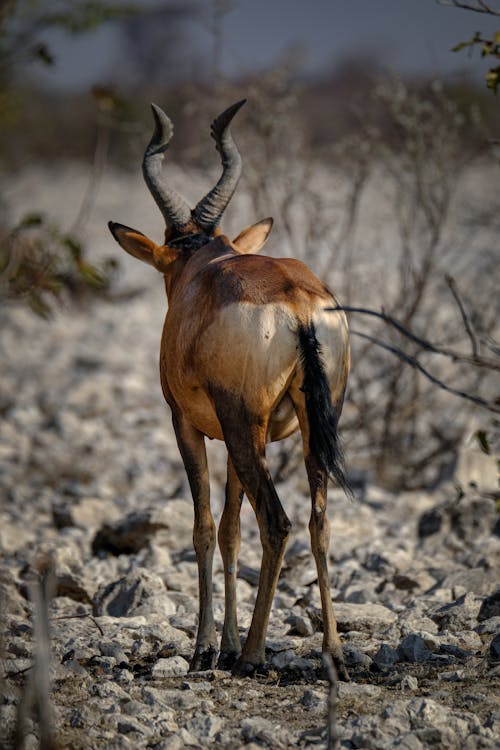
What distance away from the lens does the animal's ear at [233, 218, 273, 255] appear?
302 inches

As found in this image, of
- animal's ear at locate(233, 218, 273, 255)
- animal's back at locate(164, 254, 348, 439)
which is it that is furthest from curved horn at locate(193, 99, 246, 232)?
animal's back at locate(164, 254, 348, 439)

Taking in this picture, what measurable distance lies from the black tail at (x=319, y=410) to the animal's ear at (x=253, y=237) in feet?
7.39

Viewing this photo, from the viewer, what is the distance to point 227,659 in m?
5.78

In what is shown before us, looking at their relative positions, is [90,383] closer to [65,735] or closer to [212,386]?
[212,386]

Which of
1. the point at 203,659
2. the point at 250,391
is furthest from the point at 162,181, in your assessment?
the point at 203,659

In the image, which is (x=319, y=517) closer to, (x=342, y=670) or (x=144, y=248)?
(x=342, y=670)

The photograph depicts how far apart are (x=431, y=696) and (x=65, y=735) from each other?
5.76 ft

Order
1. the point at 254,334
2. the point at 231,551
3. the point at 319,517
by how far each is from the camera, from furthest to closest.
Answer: the point at 231,551 → the point at 319,517 → the point at 254,334

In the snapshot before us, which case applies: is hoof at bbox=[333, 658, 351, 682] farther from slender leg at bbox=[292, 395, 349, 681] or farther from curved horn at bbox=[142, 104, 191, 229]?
curved horn at bbox=[142, 104, 191, 229]

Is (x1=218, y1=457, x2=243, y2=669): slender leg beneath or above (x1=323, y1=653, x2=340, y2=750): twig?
above

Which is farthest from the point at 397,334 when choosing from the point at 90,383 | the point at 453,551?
the point at 90,383

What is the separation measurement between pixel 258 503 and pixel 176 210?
8.69ft

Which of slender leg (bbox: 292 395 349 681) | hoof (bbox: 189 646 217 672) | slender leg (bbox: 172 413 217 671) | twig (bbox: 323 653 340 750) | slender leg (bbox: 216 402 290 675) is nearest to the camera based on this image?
twig (bbox: 323 653 340 750)

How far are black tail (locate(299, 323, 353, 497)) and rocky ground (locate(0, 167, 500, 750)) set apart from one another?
3.22ft
